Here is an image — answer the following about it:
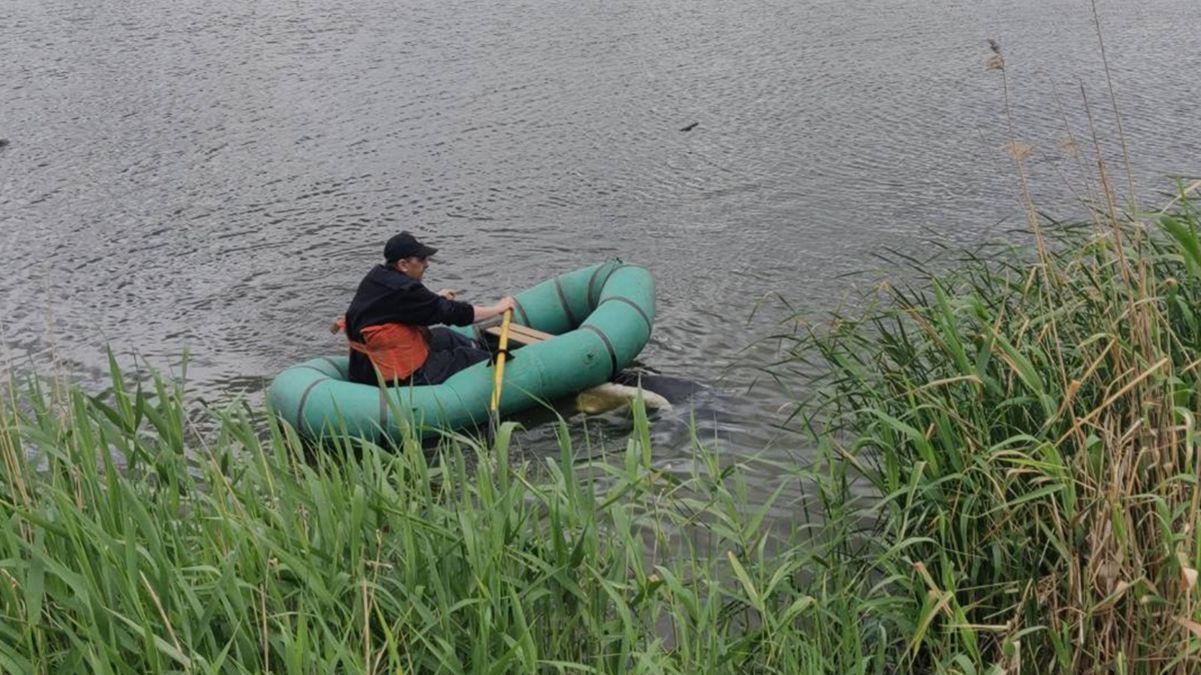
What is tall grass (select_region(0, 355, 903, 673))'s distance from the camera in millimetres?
2939

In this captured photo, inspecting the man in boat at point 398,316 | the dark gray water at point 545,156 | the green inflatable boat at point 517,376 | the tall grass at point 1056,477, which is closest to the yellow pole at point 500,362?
the green inflatable boat at point 517,376

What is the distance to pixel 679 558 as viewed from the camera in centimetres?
350

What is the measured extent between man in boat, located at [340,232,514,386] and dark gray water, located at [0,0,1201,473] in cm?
74

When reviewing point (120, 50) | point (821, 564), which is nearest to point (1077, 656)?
point (821, 564)

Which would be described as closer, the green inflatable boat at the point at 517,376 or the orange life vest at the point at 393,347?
the green inflatable boat at the point at 517,376

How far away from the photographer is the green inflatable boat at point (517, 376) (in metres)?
5.92

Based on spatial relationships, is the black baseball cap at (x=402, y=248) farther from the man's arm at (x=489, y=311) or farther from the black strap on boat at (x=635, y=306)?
the black strap on boat at (x=635, y=306)

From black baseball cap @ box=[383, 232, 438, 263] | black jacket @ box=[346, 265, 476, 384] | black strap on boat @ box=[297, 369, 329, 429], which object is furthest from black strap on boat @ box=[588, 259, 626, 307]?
black strap on boat @ box=[297, 369, 329, 429]

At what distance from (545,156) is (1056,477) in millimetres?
8333

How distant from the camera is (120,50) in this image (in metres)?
15.7

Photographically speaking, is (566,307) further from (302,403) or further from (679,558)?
(679,558)

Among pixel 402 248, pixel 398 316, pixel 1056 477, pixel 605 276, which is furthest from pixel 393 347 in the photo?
pixel 1056 477

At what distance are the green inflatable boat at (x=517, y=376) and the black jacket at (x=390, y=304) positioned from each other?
30 centimetres

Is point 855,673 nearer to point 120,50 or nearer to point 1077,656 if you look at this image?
point 1077,656
